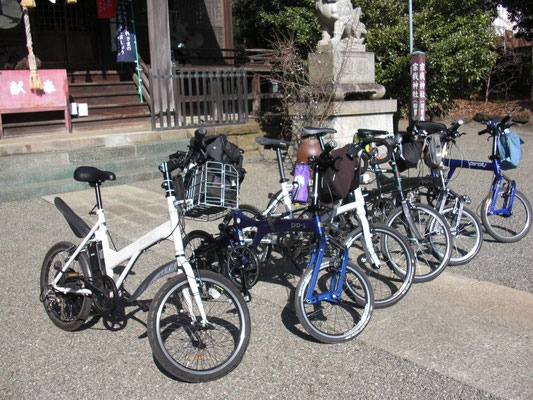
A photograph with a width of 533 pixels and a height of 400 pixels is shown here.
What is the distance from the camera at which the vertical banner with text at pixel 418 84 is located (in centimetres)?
960

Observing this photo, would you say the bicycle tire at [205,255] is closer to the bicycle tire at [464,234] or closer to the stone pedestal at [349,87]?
the bicycle tire at [464,234]

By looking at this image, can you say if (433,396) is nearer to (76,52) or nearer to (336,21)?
(336,21)

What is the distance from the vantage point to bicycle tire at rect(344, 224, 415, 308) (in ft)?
13.3

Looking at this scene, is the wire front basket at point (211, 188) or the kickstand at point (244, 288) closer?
the wire front basket at point (211, 188)

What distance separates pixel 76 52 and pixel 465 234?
9.99 m

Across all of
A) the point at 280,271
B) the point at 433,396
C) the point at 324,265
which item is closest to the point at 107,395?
the point at 324,265

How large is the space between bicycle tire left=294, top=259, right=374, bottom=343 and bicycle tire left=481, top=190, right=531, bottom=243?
219cm

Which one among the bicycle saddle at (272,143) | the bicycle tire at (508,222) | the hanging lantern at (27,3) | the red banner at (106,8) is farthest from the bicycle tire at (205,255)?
the red banner at (106,8)

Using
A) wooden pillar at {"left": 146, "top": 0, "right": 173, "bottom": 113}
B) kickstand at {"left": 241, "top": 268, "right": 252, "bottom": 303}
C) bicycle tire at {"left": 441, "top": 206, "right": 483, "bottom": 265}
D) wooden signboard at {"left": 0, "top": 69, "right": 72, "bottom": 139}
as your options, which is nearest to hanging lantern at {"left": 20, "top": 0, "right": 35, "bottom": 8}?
wooden signboard at {"left": 0, "top": 69, "right": 72, "bottom": 139}

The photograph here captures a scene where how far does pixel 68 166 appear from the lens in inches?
342

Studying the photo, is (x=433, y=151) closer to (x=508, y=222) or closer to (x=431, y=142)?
(x=431, y=142)

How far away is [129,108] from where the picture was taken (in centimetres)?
1159

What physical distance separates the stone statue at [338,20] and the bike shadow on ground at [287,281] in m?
6.02

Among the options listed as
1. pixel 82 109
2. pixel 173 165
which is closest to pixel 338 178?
pixel 173 165
